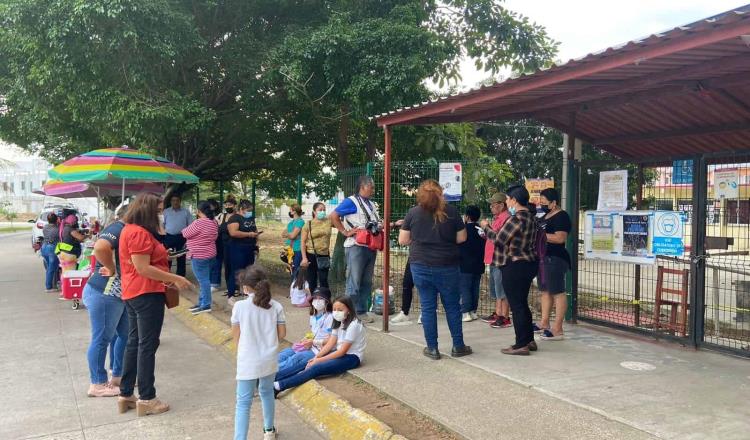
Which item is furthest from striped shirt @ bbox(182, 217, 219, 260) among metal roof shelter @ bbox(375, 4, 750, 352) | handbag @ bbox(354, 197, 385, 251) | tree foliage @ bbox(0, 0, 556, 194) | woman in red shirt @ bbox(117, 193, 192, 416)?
woman in red shirt @ bbox(117, 193, 192, 416)

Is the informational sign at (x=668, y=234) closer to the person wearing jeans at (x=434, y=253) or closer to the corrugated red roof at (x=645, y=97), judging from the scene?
the corrugated red roof at (x=645, y=97)

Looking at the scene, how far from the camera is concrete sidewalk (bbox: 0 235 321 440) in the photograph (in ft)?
14.1

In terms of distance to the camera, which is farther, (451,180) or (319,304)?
(451,180)

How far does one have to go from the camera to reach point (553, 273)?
6055mm

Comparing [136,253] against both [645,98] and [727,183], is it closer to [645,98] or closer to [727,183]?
[645,98]

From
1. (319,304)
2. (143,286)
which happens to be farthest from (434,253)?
(143,286)

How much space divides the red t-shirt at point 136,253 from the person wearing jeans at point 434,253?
2.31m

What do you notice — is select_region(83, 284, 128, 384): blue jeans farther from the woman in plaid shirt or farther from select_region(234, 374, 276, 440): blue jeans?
the woman in plaid shirt

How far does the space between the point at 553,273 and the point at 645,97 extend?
1969mm

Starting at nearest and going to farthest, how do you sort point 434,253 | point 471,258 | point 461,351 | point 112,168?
point 434,253 < point 461,351 < point 471,258 < point 112,168

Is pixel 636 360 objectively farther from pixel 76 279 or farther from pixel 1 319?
pixel 1 319

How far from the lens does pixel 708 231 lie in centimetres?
564

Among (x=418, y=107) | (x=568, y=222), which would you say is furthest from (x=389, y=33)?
(x=568, y=222)

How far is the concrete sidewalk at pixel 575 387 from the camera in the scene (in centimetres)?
376
